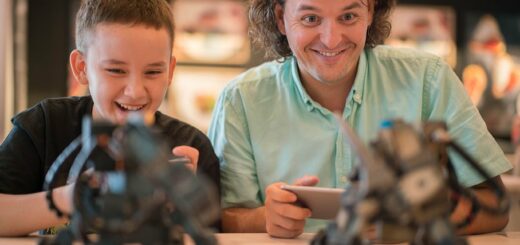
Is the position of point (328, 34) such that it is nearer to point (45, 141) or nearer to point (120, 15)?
point (120, 15)

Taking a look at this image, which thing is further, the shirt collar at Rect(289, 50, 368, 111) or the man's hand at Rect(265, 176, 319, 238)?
the shirt collar at Rect(289, 50, 368, 111)

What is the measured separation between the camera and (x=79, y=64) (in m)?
1.55

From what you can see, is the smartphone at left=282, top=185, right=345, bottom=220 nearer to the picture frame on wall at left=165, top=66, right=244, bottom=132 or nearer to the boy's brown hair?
the boy's brown hair

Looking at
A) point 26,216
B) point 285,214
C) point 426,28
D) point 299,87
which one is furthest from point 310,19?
point 426,28

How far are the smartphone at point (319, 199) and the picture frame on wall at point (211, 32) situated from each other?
2.64 meters

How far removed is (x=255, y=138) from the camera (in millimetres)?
1717

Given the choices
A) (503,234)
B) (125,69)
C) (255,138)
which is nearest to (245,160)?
(255,138)

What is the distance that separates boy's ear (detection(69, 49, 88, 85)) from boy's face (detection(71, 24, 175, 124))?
0.23ft

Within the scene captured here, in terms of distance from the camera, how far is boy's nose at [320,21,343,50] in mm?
1578

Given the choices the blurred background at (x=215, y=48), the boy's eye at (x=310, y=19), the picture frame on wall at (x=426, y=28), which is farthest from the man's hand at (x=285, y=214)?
the picture frame on wall at (x=426, y=28)

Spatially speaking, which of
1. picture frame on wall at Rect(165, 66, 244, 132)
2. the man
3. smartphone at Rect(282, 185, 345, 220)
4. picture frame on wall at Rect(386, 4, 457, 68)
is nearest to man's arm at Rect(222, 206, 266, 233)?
the man

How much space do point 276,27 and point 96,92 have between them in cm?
61

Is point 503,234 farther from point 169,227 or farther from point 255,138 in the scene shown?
point 169,227

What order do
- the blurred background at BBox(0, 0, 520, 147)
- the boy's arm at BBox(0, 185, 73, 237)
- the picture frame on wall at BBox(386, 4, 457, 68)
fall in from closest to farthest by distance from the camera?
the boy's arm at BBox(0, 185, 73, 237), the blurred background at BBox(0, 0, 520, 147), the picture frame on wall at BBox(386, 4, 457, 68)
